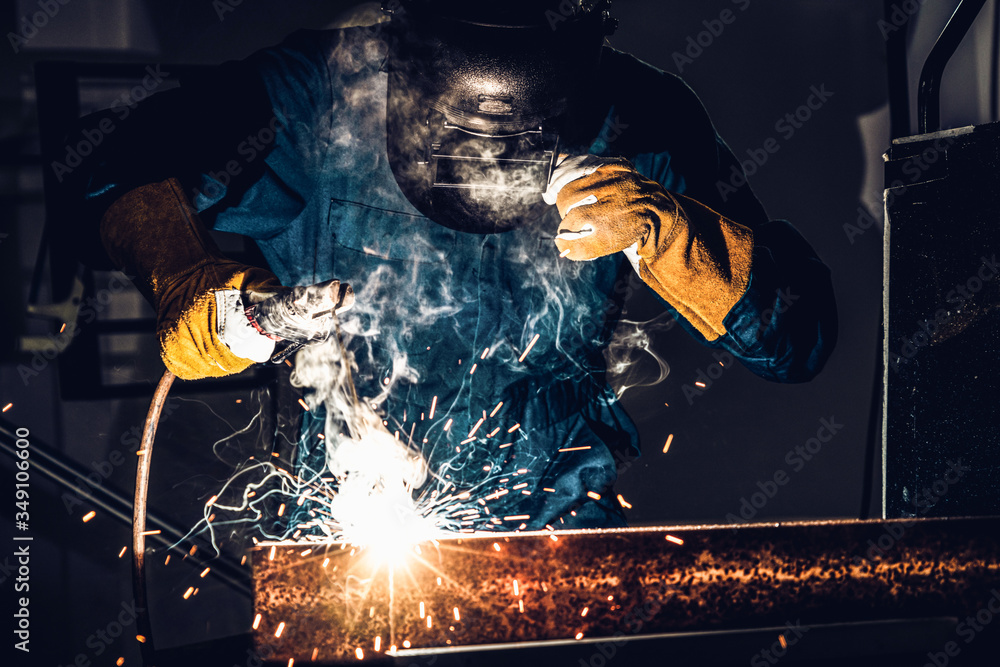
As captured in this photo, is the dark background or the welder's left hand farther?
the dark background

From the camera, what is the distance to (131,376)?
195 cm

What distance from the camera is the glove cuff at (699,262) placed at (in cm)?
130

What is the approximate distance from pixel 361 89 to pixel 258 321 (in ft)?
2.50

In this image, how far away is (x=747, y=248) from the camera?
1.37 meters

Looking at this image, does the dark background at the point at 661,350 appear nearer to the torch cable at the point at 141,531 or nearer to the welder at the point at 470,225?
the welder at the point at 470,225

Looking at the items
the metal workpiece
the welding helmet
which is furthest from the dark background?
the metal workpiece

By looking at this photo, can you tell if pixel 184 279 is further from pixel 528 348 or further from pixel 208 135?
pixel 528 348

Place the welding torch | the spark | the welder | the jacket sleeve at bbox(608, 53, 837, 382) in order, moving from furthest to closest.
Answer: the spark → the jacket sleeve at bbox(608, 53, 837, 382) → the welder → the welding torch

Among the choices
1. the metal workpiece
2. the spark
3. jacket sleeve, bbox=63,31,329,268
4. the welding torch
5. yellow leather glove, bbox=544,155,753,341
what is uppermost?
jacket sleeve, bbox=63,31,329,268

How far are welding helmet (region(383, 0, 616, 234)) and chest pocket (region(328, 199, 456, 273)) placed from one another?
68 mm

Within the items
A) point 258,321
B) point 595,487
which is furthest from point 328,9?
point 595,487

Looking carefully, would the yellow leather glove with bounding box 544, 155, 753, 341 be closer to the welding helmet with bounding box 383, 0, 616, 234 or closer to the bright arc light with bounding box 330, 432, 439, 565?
the welding helmet with bounding box 383, 0, 616, 234

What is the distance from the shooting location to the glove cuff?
130 centimetres

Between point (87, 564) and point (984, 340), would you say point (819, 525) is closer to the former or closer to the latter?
point (984, 340)
